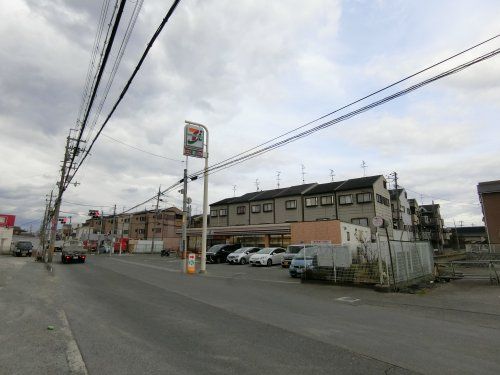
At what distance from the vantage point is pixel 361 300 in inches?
454

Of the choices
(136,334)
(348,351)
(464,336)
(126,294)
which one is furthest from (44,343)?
(464,336)

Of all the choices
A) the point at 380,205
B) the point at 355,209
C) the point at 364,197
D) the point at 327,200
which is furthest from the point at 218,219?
the point at 380,205

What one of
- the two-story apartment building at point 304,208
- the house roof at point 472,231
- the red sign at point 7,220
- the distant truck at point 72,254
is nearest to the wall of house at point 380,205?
the two-story apartment building at point 304,208

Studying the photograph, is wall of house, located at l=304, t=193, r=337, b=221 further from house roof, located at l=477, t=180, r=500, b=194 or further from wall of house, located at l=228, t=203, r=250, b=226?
house roof, located at l=477, t=180, r=500, b=194

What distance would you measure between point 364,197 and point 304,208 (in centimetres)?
794

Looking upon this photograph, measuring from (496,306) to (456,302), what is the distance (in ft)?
3.55

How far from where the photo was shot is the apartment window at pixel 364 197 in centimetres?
4103

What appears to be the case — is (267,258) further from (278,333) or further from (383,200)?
(383,200)

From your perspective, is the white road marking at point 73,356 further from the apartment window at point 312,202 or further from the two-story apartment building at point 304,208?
the apartment window at point 312,202

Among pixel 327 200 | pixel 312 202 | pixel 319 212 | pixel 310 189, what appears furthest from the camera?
pixel 310 189

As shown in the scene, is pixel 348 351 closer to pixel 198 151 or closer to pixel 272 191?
pixel 198 151

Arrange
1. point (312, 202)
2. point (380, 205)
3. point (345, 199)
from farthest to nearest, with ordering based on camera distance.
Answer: point (312, 202)
point (380, 205)
point (345, 199)

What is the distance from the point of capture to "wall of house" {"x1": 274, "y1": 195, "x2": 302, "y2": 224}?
45469mm

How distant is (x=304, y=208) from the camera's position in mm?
45250
